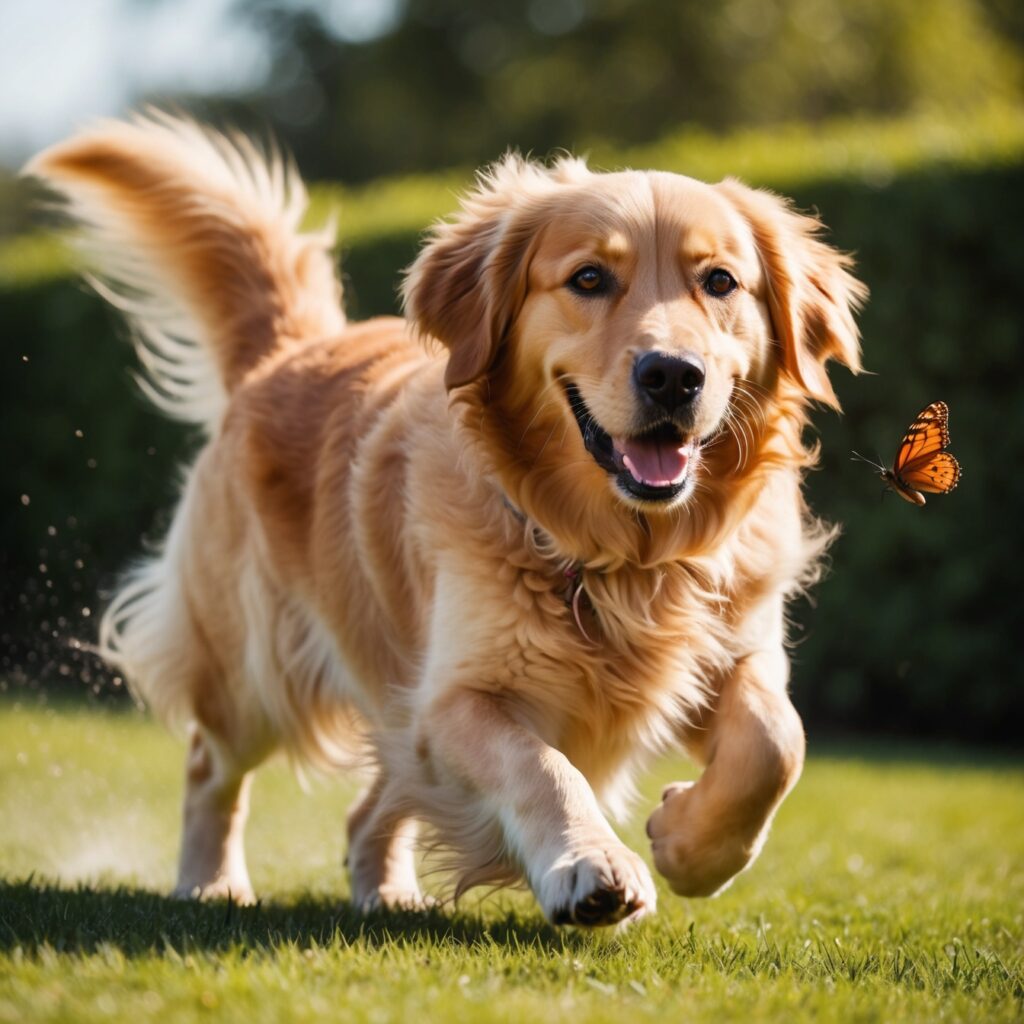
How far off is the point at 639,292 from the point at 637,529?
631 mm

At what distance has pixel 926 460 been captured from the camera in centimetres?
364

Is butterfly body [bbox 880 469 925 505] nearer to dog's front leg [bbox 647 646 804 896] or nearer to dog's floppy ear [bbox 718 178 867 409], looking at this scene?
dog's floppy ear [bbox 718 178 867 409]

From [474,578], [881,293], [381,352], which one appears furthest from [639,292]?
[881,293]

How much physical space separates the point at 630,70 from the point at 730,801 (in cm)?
2446

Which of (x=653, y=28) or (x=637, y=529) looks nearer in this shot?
(x=637, y=529)

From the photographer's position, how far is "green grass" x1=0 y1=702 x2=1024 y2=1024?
2.40m

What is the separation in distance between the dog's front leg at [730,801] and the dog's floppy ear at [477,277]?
1131 millimetres

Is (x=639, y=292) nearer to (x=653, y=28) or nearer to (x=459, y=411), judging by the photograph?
(x=459, y=411)

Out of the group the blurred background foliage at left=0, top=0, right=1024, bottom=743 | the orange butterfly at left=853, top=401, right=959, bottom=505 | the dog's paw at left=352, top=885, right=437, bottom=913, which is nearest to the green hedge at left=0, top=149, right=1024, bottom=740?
the blurred background foliage at left=0, top=0, right=1024, bottom=743

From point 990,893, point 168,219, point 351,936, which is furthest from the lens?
point 168,219

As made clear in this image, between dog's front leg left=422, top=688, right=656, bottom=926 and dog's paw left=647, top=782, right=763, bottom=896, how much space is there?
30cm

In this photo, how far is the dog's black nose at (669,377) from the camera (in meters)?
3.23

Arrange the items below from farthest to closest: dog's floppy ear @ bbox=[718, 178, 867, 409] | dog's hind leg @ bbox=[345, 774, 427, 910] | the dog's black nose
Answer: dog's hind leg @ bbox=[345, 774, 427, 910] < dog's floppy ear @ bbox=[718, 178, 867, 409] < the dog's black nose

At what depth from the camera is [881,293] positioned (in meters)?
8.04
